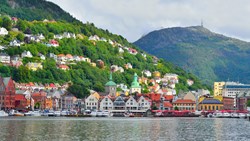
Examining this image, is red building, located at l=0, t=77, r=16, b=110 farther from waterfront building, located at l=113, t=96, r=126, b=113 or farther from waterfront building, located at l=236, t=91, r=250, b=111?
waterfront building, located at l=236, t=91, r=250, b=111

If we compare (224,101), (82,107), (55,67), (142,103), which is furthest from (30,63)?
(224,101)

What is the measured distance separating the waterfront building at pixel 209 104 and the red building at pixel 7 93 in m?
45.8

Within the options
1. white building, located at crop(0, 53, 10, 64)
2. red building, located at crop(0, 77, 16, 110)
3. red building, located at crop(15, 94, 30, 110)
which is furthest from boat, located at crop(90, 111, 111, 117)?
white building, located at crop(0, 53, 10, 64)

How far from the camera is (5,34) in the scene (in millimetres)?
195125

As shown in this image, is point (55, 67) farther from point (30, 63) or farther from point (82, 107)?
point (82, 107)

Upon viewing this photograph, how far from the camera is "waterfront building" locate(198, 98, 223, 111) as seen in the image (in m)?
154

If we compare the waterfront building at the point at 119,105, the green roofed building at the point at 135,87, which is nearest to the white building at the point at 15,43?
the green roofed building at the point at 135,87

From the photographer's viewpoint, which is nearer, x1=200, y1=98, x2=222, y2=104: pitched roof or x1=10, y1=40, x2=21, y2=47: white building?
x1=200, y1=98, x2=222, y2=104: pitched roof

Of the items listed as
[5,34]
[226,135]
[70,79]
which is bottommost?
[226,135]

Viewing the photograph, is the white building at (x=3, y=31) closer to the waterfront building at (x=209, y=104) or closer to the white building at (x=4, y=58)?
the white building at (x=4, y=58)

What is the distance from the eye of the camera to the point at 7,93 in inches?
5108

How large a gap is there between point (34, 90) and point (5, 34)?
51.3 metres

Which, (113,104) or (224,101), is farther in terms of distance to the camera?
(224,101)

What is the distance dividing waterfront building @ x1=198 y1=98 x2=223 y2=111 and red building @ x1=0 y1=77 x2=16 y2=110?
150ft
